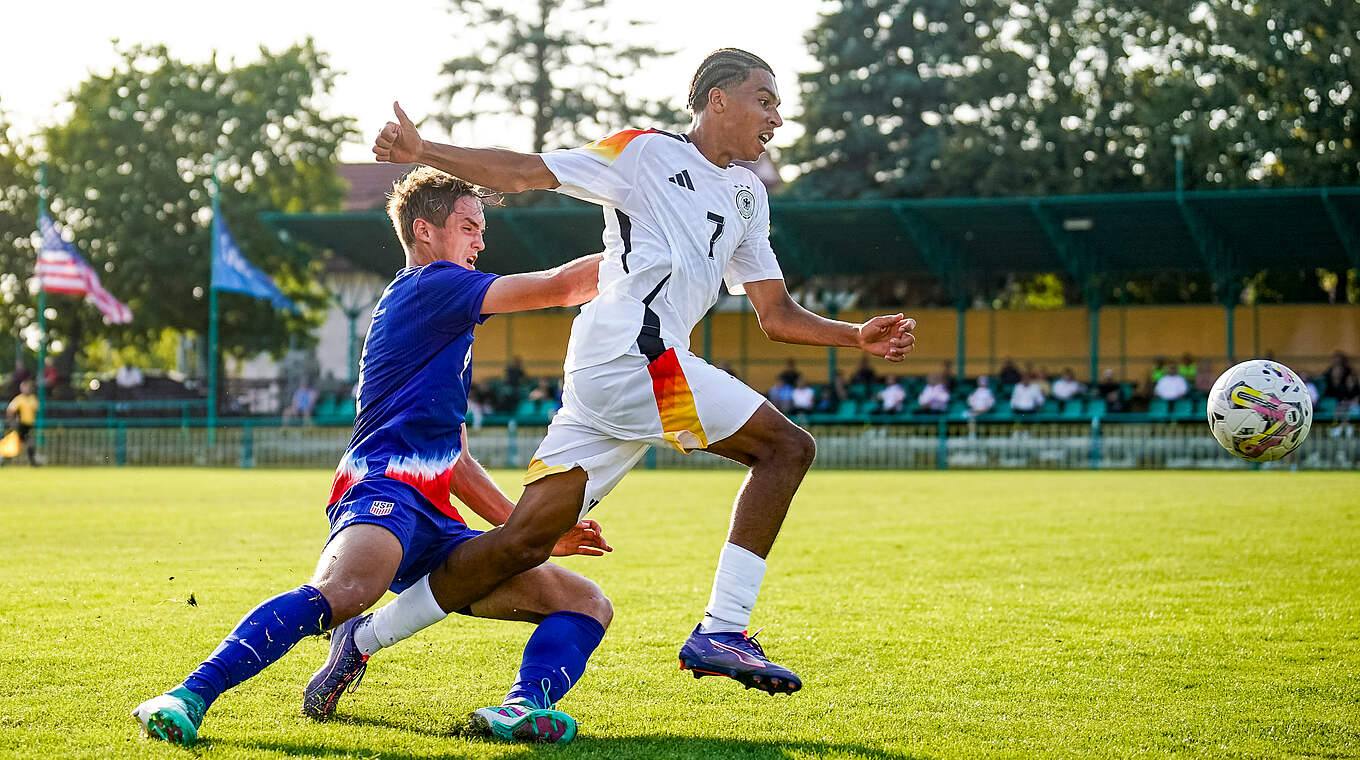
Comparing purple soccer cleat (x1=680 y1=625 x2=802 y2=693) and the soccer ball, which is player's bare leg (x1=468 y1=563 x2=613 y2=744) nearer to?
purple soccer cleat (x1=680 y1=625 x2=802 y2=693)

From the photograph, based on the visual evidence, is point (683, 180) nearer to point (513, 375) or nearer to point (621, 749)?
point (621, 749)

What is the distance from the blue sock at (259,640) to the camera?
4.14 meters

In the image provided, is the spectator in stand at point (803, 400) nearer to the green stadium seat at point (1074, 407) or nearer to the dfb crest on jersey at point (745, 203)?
the green stadium seat at point (1074, 407)

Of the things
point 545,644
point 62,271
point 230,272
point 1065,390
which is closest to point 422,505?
point 545,644

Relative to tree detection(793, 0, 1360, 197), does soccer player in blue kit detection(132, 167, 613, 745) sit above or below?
below

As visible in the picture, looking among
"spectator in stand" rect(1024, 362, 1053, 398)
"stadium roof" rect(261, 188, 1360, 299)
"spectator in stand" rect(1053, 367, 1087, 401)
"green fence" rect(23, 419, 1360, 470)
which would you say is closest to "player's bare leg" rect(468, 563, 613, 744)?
"green fence" rect(23, 419, 1360, 470)

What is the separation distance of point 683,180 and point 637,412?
0.81 meters

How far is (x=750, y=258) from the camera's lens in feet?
16.7

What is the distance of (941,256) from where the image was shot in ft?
111

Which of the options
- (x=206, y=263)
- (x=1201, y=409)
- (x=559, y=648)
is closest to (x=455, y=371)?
(x=559, y=648)

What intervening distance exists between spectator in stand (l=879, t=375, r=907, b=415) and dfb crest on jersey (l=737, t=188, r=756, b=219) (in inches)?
942

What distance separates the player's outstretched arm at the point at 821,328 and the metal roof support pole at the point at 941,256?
86.5ft

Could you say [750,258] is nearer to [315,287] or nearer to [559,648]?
[559,648]

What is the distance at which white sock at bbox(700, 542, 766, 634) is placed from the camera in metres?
4.57
